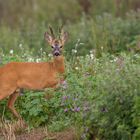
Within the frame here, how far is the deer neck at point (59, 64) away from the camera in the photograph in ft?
35.1

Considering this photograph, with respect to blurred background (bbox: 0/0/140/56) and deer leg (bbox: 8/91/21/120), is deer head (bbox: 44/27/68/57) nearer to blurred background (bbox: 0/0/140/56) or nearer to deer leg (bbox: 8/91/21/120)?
deer leg (bbox: 8/91/21/120)

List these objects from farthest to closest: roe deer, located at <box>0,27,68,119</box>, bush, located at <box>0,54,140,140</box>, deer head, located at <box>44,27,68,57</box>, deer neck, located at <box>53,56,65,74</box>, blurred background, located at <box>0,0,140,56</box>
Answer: blurred background, located at <box>0,0,140,56</box> < deer neck, located at <box>53,56,65,74</box> < deer head, located at <box>44,27,68,57</box> < roe deer, located at <box>0,27,68,119</box> < bush, located at <box>0,54,140,140</box>

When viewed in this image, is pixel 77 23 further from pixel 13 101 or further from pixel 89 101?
pixel 89 101

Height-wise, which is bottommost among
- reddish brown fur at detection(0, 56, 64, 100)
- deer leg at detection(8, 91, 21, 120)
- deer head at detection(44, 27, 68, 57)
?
deer leg at detection(8, 91, 21, 120)

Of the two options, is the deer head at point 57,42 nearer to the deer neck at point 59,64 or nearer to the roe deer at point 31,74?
the roe deer at point 31,74

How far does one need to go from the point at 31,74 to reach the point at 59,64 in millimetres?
517

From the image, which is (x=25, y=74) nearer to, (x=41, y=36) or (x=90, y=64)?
(x=90, y=64)

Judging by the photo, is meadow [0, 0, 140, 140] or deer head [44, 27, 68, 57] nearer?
meadow [0, 0, 140, 140]

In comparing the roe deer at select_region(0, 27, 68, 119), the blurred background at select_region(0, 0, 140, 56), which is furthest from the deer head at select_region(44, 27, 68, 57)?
the blurred background at select_region(0, 0, 140, 56)

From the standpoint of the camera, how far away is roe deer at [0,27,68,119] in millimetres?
10203

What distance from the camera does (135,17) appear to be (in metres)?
18.9

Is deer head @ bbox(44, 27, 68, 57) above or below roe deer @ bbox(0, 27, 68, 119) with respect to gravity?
above

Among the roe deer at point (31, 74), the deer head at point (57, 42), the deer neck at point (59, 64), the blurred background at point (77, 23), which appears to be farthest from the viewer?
the blurred background at point (77, 23)

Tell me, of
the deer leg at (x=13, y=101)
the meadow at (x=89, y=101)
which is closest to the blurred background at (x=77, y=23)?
the meadow at (x=89, y=101)
